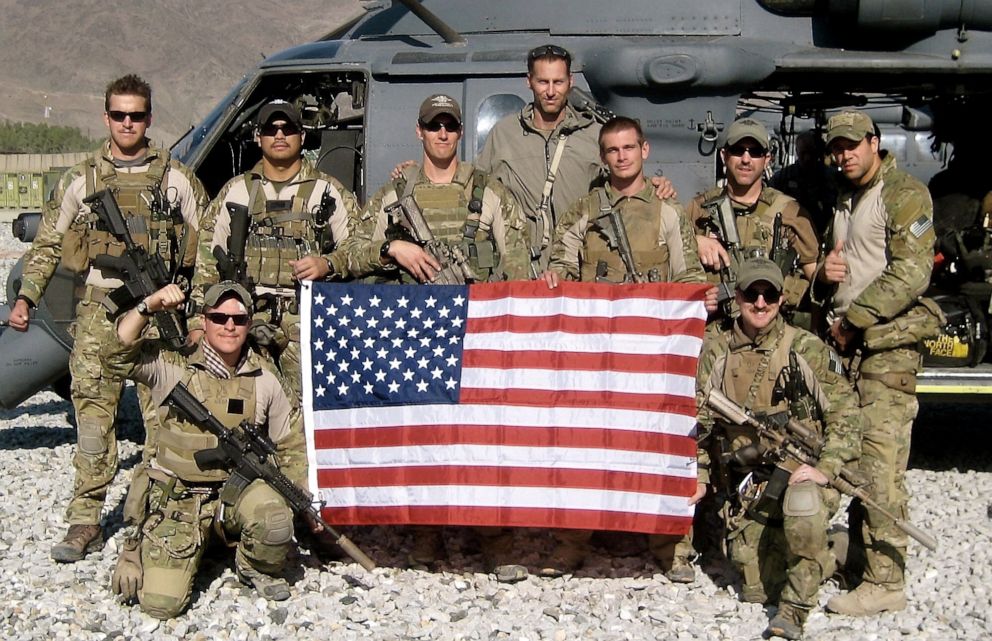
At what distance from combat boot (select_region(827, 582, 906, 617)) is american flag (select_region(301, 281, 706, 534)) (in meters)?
0.73

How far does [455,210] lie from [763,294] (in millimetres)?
1463

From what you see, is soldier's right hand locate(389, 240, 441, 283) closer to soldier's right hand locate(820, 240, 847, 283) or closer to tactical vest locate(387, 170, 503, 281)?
tactical vest locate(387, 170, 503, 281)

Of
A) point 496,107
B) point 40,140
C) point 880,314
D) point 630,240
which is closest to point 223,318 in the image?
point 630,240

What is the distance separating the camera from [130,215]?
591cm

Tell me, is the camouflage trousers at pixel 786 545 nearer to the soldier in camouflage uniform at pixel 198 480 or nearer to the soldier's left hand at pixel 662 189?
the soldier's left hand at pixel 662 189

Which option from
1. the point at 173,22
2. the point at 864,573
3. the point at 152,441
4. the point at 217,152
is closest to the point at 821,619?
the point at 864,573

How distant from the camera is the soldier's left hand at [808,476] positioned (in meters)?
4.91

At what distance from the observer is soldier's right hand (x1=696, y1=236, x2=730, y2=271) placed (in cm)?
567

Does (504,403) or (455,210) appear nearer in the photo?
(504,403)

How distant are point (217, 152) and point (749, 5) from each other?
3.40 m

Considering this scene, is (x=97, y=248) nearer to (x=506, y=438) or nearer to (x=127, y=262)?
(x=127, y=262)

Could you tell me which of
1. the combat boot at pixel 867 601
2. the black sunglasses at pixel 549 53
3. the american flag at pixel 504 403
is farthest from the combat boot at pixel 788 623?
the black sunglasses at pixel 549 53

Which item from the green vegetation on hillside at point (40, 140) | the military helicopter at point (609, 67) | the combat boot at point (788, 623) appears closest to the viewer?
the combat boot at point (788, 623)

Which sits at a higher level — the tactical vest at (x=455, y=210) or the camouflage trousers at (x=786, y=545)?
the tactical vest at (x=455, y=210)
